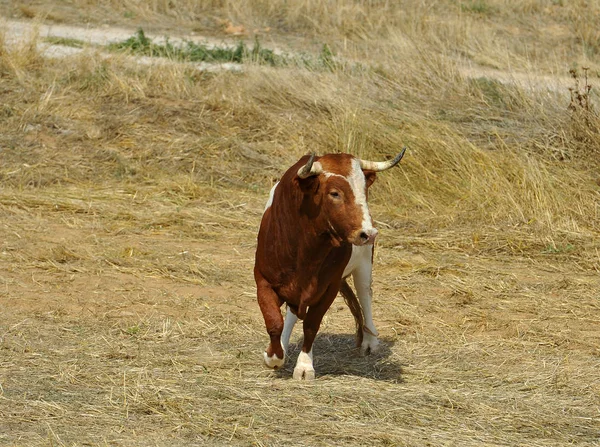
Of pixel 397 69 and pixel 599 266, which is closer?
pixel 599 266

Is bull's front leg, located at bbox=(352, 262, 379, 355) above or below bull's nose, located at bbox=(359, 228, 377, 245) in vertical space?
below

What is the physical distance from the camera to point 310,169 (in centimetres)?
576

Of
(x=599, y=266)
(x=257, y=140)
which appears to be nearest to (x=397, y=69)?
(x=257, y=140)

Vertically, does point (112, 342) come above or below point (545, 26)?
below

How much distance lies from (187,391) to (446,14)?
1608cm

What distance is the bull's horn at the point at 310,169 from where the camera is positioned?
568 cm

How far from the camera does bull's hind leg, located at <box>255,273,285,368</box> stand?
6070 millimetres

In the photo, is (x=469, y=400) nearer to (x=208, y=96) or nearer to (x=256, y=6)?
(x=208, y=96)

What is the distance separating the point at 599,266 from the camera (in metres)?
9.24

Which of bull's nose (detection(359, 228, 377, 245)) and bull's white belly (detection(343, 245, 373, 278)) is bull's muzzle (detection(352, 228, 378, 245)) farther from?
bull's white belly (detection(343, 245, 373, 278))

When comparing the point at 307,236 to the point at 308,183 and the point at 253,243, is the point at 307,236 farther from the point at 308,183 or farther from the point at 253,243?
the point at 253,243

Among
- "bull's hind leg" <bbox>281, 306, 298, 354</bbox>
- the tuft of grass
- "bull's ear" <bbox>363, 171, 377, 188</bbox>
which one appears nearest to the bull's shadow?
"bull's hind leg" <bbox>281, 306, 298, 354</bbox>

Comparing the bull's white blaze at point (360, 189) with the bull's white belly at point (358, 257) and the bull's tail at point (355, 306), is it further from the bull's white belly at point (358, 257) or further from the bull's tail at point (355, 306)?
the bull's tail at point (355, 306)

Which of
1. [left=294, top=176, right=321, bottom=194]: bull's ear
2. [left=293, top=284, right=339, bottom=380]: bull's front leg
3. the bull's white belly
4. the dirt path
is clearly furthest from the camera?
the dirt path
